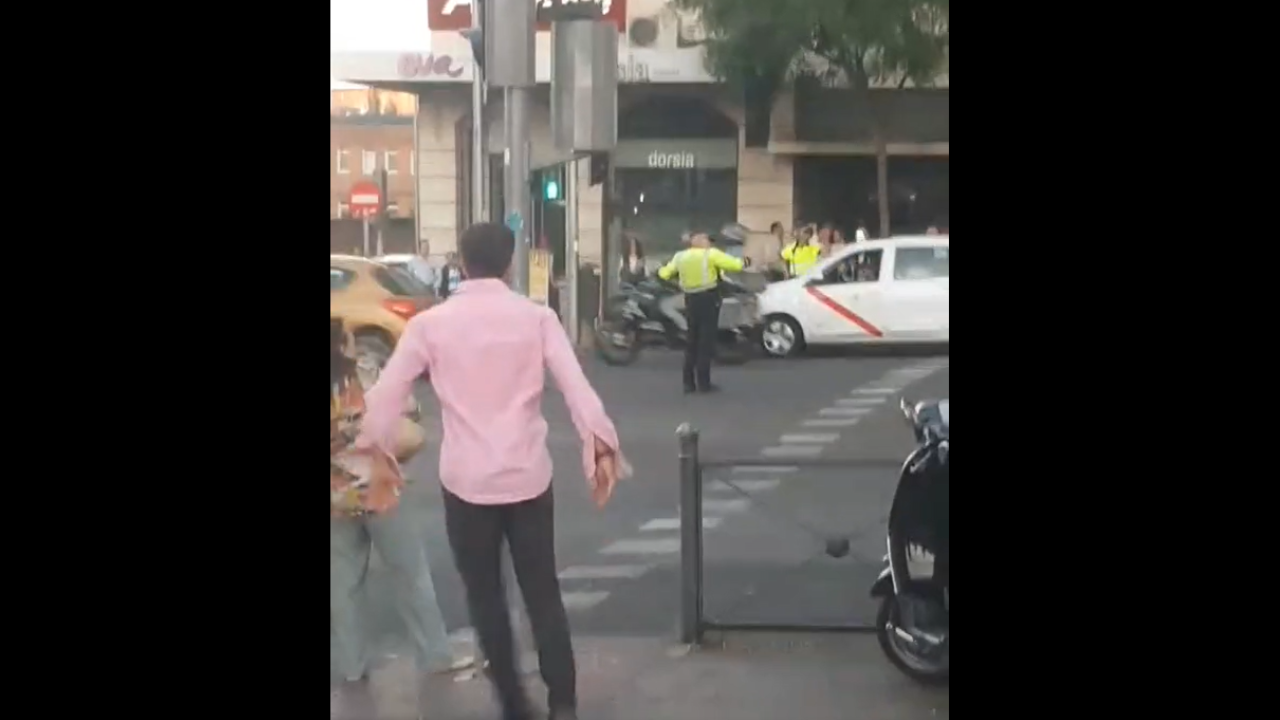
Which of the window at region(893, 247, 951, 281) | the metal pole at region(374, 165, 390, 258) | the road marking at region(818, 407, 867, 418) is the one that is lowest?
the road marking at region(818, 407, 867, 418)

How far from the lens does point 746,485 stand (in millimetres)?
4758

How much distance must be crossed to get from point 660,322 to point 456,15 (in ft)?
2.83

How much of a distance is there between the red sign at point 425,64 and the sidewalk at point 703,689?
1393 millimetres

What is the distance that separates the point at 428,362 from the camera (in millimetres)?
4340

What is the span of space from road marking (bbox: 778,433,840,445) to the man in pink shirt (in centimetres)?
47

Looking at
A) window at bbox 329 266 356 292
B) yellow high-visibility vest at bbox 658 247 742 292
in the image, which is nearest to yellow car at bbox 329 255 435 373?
window at bbox 329 266 356 292

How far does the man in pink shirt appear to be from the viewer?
433 cm

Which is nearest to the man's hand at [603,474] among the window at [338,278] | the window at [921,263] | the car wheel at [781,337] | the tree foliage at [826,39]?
the car wheel at [781,337]

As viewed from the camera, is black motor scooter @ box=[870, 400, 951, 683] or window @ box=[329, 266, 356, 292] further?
black motor scooter @ box=[870, 400, 951, 683]

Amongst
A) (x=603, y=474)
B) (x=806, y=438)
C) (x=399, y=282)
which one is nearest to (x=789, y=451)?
(x=806, y=438)

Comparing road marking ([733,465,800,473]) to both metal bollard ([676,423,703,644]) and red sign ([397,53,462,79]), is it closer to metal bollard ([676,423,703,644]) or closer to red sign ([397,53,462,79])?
metal bollard ([676,423,703,644])

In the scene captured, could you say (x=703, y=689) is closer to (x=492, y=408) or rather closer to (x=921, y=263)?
(x=492, y=408)
